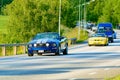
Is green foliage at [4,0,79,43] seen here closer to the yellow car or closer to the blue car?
the yellow car

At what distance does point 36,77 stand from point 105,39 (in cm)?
3694

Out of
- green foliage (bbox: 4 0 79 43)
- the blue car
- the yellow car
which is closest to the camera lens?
the blue car

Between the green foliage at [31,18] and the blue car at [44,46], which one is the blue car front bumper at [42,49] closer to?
the blue car at [44,46]

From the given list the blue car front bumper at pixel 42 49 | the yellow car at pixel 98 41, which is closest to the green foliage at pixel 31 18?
the yellow car at pixel 98 41

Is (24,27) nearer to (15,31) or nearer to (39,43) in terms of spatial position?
(15,31)

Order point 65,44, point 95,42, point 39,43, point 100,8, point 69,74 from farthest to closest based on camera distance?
point 100,8 < point 95,42 < point 65,44 < point 39,43 < point 69,74

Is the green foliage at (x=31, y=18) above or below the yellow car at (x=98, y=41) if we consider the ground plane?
above

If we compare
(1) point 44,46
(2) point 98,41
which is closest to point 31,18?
(2) point 98,41

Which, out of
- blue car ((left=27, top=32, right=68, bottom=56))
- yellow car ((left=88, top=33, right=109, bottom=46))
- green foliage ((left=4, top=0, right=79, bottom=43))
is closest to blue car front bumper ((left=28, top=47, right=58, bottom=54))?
blue car ((left=27, top=32, right=68, bottom=56))

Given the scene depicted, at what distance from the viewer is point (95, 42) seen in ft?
179

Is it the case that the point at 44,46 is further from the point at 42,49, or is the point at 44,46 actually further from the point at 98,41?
the point at 98,41

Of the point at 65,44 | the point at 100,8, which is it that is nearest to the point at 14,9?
the point at 65,44

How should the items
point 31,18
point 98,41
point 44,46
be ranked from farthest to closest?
point 31,18 < point 98,41 < point 44,46

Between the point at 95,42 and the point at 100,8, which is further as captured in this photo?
the point at 100,8
